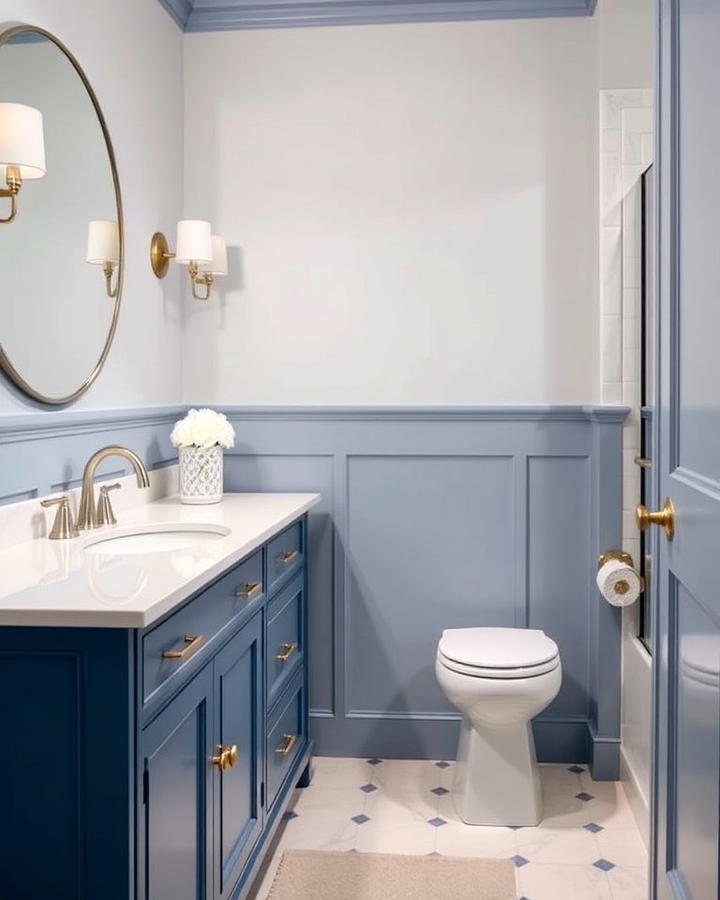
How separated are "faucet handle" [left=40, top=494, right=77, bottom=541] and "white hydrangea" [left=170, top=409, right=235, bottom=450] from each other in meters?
0.72

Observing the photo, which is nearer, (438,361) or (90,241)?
(90,241)

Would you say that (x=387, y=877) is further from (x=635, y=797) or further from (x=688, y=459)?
Result: (x=688, y=459)

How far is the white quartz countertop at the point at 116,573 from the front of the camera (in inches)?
58.1

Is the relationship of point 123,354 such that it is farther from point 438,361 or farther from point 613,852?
point 613,852

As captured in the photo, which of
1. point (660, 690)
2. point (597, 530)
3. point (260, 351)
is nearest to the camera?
point (660, 690)

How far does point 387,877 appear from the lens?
2.46 meters

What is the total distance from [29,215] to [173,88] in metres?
1.26

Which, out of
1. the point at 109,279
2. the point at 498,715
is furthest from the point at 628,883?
the point at 109,279

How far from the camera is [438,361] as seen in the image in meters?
3.26

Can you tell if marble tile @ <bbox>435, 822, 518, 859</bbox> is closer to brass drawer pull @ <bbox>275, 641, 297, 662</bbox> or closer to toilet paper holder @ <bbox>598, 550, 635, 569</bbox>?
brass drawer pull @ <bbox>275, 641, 297, 662</bbox>

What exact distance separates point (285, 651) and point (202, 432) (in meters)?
0.71

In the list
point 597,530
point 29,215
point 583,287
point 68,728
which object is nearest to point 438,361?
point 583,287

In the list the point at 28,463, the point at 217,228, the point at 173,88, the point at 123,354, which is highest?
the point at 173,88

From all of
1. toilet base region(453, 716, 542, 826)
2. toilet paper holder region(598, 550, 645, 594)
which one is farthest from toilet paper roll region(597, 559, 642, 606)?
toilet base region(453, 716, 542, 826)
